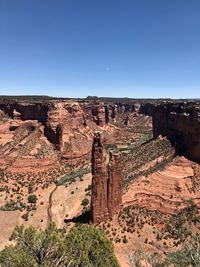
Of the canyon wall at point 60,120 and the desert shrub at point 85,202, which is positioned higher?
the canyon wall at point 60,120

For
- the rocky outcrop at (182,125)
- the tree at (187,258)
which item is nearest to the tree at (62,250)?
the tree at (187,258)

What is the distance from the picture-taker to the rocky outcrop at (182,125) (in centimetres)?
5534

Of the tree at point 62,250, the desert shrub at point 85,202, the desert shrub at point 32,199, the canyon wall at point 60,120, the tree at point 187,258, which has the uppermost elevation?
the canyon wall at point 60,120

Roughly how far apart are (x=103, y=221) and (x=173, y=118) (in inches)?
1189

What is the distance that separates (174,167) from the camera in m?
52.5

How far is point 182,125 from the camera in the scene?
202ft

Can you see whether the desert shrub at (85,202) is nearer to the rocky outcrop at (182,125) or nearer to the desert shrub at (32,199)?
the desert shrub at (32,199)

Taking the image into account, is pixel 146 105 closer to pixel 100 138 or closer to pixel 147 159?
pixel 147 159

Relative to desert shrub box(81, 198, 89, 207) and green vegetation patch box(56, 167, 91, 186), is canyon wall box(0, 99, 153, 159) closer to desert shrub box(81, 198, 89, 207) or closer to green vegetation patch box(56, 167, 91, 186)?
green vegetation patch box(56, 167, 91, 186)

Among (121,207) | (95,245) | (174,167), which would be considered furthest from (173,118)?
(95,245)

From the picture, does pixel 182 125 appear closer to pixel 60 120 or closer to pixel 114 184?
pixel 114 184

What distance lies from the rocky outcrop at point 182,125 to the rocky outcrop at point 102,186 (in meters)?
15.5

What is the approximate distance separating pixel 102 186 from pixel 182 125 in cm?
2374

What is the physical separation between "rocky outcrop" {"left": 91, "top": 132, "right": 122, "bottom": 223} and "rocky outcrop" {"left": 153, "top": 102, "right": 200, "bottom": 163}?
15.5 meters
